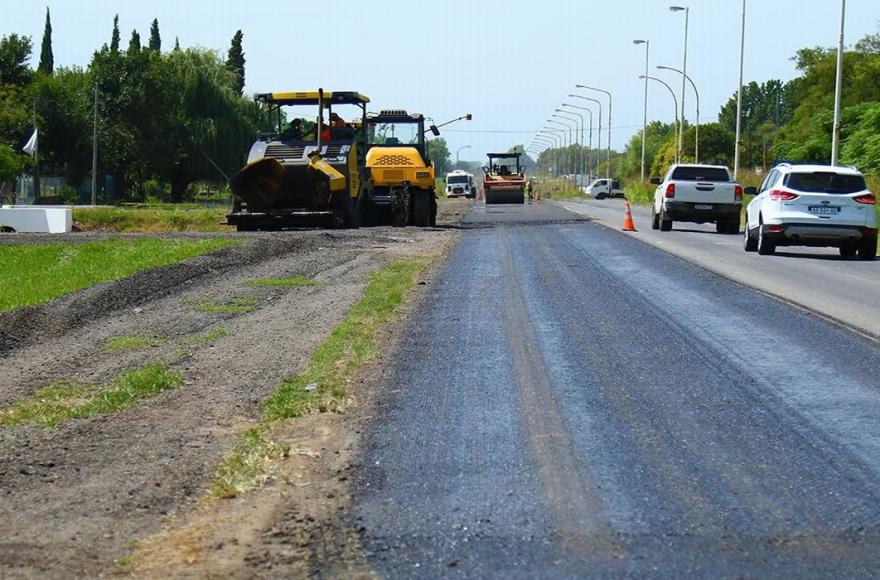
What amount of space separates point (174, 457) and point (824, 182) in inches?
820

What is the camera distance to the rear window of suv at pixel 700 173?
36.1 m

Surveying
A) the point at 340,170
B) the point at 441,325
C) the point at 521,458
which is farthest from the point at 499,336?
the point at 340,170

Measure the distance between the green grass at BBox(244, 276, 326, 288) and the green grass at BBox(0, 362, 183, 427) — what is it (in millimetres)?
7773

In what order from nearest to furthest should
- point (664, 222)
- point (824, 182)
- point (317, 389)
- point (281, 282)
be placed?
1. point (317, 389)
2. point (281, 282)
3. point (824, 182)
4. point (664, 222)

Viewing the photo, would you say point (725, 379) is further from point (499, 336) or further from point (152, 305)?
point (152, 305)

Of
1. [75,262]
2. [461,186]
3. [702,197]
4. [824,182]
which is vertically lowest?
[75,262]

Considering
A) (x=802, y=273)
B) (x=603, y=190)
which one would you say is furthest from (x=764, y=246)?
(x=603, y=190)

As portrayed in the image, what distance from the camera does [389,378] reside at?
9898 millimetres

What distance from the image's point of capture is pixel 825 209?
25438 mm

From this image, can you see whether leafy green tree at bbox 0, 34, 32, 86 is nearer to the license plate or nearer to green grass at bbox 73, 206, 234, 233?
green grass at bbox 73, 206, 234, 233

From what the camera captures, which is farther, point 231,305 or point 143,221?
point 143,221

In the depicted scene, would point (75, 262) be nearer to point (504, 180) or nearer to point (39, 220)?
point (39, 220)

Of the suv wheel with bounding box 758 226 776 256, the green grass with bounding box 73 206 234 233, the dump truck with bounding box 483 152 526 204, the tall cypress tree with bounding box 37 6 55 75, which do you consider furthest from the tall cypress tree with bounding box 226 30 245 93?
the suv wheel with bounding box 758 226 776 256

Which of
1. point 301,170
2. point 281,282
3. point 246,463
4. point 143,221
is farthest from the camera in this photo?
point 143,221
